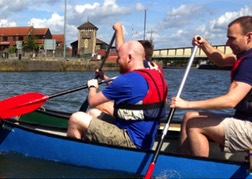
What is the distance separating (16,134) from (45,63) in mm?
46776

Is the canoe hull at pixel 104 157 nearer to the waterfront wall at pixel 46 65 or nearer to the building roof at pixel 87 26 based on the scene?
the waterfront wall at pixel 46 65

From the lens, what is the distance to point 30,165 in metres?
5.25

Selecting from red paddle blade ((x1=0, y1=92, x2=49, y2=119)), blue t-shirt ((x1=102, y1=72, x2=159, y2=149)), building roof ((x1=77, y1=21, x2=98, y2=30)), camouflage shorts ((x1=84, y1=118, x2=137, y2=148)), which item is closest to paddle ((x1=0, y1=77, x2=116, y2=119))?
red paddle blade ((x1=0, y1=92, x2=49, y2=119))

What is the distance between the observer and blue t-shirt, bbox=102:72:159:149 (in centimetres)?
412

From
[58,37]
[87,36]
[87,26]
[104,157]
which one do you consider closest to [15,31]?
[58,37]

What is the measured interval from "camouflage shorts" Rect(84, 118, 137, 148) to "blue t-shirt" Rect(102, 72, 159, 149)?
0.18ft

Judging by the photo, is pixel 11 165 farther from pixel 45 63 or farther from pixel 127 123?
pixel 45 63

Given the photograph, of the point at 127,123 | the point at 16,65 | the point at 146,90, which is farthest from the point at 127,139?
the point at 16,65

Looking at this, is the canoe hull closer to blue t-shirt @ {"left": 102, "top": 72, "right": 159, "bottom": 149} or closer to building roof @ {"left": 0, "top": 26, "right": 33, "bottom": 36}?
blue t-shirt @ {"left": 102, "top": 72, "right": 159, "bottom": 149}

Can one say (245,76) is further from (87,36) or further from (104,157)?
(87,36)

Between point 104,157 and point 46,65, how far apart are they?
47777mm

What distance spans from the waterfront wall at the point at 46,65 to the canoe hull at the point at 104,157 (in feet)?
144

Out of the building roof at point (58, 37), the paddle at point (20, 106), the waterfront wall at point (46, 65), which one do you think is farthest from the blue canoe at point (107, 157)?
the building roof at point (58, 37)

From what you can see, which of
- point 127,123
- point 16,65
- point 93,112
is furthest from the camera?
point 16,65
